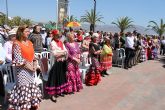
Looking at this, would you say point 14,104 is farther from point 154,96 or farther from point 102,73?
point 102,73

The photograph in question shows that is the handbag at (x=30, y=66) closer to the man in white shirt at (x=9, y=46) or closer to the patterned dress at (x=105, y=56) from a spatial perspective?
the man in white shirt at (x=9, y=46)

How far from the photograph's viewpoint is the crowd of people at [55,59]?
21.4 feet

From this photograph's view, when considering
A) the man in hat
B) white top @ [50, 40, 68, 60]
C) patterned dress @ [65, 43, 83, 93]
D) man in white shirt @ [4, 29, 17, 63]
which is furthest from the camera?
the man in hat

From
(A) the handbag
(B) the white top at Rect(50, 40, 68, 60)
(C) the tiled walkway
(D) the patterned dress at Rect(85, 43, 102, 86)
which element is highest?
(B) the white top at Rect(50, 40, 68, 60)

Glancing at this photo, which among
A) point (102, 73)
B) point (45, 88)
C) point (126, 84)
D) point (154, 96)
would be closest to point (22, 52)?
point (45, 88)

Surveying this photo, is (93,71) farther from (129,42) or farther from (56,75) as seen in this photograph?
(129,42)

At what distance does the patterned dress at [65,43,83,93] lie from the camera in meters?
9.62

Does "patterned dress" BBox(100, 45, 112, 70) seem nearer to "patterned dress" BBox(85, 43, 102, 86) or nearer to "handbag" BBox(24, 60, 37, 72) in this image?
"patterned dress" BBox(85, 43, 102, 86)

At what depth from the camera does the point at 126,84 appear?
11766 millimetres

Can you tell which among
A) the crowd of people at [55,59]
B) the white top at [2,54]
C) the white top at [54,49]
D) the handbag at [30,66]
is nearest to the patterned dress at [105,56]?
the crowd of people at [55,59]

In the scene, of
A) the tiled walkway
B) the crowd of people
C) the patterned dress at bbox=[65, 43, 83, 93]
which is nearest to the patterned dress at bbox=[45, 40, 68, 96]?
the crowd of people

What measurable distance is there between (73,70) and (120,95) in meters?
1.53

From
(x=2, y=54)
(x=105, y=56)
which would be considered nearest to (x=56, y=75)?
(x=2, y=54)

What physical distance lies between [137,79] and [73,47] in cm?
425
